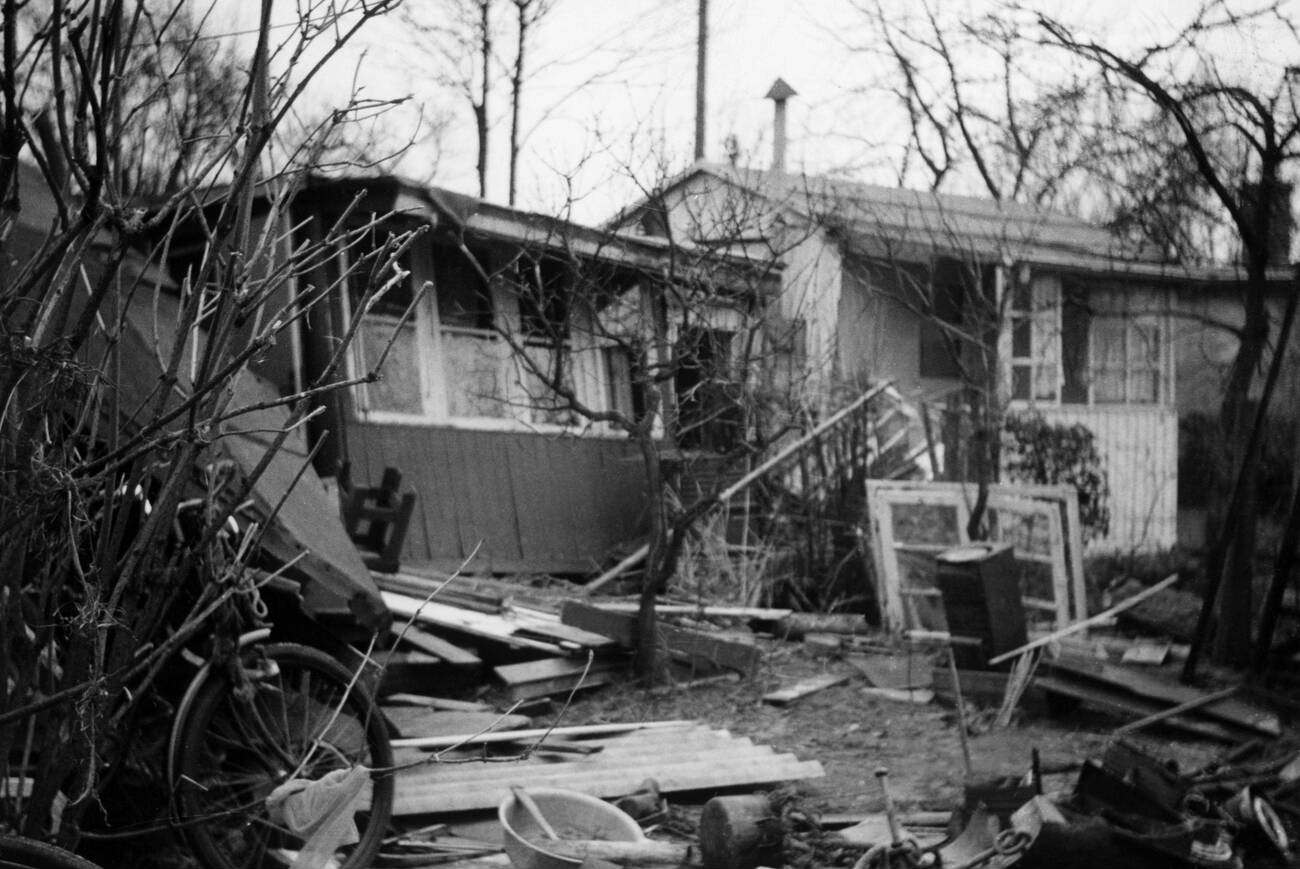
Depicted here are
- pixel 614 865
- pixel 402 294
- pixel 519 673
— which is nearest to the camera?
pixel 614 865

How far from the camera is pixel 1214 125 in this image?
10.0 m

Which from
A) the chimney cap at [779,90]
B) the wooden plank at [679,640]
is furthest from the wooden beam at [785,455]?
the chimney cap at [779,90]

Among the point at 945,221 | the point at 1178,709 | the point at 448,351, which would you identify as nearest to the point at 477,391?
the point at 448,351

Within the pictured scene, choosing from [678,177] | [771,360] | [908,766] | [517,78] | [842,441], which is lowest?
[908,766]

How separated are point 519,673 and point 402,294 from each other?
5.43 m

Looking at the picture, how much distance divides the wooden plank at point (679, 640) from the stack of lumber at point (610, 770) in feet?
5.21

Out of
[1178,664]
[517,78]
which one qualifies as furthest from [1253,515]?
[517,78]

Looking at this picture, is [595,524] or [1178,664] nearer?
[1178,664]

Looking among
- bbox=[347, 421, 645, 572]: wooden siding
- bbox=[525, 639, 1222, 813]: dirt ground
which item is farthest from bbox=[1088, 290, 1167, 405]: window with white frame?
bbox=[525, 639, 1222, 813]: dirt ground

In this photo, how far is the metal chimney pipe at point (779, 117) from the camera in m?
22.8

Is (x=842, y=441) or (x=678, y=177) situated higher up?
(x=678, y=177)

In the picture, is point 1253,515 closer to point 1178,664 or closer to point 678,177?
point 1178,664

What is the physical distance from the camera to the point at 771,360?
13.2 metres

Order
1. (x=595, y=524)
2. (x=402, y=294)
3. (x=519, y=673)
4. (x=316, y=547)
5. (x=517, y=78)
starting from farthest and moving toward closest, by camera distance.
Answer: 1. (x=517, y=78)
2. (x=595, y=524)
3. (x=402, y=294)
4. (x=519, y=673)
5. (x=316, y=547)
